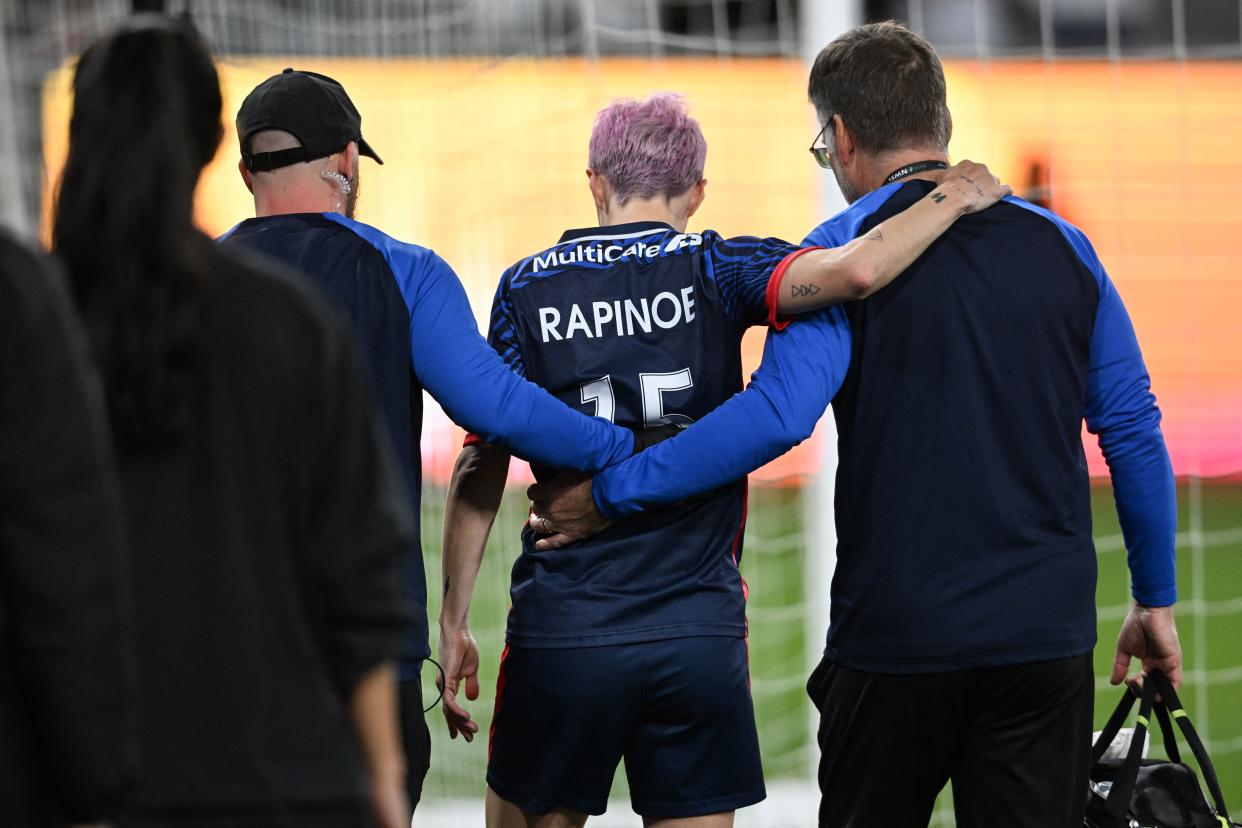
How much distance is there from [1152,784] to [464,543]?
4.42 ft

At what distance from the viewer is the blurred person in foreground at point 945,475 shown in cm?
240

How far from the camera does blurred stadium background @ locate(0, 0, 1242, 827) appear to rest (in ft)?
15.9

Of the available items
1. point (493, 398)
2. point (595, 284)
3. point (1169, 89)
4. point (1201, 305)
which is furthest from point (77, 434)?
point (1201, 305)

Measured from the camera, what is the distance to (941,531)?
7.91ft

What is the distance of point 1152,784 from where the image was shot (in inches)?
102

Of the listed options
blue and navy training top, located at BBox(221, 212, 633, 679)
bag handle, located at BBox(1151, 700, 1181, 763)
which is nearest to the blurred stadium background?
blue and navy training top, located at BBox(221, 212, 633, 679)

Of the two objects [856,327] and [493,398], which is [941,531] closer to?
[856,327]

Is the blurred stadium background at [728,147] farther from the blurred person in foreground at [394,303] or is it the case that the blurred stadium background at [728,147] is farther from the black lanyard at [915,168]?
the black lanyard at [915,168]

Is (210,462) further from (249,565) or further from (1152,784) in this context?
(1152,784)

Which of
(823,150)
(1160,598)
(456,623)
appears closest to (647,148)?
(823,150)

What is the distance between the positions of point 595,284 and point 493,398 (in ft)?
0.99

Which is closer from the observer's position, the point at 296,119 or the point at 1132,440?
the point at 296,119

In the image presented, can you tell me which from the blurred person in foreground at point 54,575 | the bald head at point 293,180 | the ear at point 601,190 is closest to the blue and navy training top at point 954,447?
the ear at point 601,190

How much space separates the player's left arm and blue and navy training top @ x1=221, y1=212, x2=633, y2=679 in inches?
36.9
